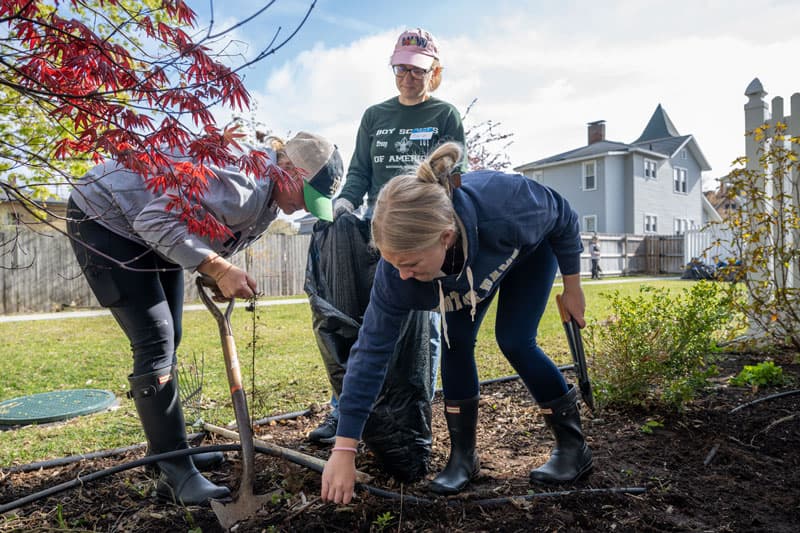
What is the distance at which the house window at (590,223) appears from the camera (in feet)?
81.3

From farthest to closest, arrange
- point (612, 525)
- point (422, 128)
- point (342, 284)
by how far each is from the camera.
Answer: point (422, 128), point (342, 284), point (612, 525)

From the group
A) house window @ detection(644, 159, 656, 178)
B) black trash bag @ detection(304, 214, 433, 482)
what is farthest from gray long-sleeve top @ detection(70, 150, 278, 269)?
house window @ detection(644, 159, 656, 178)

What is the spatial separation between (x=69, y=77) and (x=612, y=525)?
2.27 metres

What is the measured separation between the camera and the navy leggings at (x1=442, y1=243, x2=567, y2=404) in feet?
7.20

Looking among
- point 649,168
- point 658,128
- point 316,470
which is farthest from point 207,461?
point 658,128

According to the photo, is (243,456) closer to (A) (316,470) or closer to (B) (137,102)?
(A) (316,470)

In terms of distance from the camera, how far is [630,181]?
81.3 feet

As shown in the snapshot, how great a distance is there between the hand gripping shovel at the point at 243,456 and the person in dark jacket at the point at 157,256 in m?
0.11

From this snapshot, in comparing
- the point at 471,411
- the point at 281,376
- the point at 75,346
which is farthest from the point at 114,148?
the point at 75,346

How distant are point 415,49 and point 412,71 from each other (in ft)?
0.37

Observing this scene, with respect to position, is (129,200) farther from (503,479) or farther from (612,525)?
(612,525)

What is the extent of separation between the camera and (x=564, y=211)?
222 cm

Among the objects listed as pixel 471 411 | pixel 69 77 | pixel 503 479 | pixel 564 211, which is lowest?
pixel 503 479

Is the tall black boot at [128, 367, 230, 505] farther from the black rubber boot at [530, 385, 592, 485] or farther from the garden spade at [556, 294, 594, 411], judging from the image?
the garden spade at [556, 294, 594, 411]
